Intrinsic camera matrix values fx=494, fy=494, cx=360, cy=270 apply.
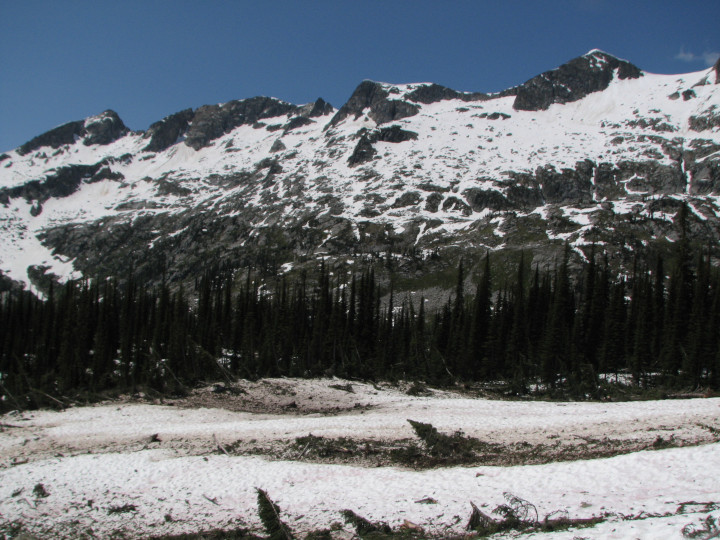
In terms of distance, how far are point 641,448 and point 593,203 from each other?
186401 millimetres

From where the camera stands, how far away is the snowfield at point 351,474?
14773 mm

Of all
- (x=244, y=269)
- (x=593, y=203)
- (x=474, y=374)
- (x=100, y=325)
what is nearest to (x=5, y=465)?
(x=100, y=325)

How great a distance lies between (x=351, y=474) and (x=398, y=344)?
52.5 meters

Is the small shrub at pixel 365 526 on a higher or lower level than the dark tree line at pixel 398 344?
lower

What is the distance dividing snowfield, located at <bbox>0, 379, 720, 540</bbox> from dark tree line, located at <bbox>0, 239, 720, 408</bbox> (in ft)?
47.9

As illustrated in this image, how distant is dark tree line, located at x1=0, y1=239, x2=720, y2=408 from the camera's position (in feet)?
148

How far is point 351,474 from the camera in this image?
753 inches

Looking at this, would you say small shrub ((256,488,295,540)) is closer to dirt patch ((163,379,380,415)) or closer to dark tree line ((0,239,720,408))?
dirt patch ((163,379,380,415))

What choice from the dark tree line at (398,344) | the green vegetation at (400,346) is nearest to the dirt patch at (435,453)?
the green vegetation at (400,346)

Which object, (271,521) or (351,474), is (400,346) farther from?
(271,521)

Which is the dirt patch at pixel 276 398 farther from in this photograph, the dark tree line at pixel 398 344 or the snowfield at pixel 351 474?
the snowfield at pixel 351 474

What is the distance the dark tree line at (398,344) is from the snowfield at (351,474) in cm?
1460

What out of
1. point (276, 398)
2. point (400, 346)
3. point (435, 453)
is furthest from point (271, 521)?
point (400, 346)

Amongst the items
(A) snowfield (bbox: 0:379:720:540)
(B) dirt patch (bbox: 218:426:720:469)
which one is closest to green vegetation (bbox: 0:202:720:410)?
(A) snowfield (bbox: 0:379:720:540)
